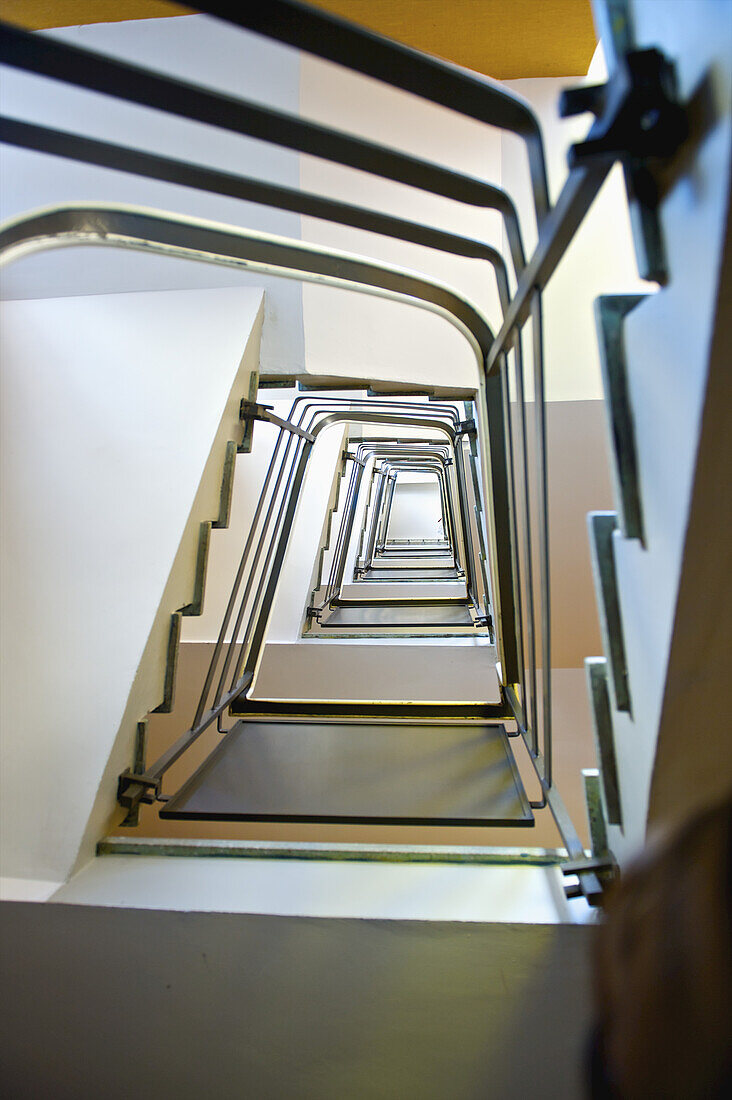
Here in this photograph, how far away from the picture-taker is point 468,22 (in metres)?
2.15

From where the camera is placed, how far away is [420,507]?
42.5 ft

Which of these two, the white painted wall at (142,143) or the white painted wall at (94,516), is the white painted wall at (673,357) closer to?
the white painted wall at (94,516)

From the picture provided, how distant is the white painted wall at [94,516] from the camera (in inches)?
56.6

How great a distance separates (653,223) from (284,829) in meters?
3.94

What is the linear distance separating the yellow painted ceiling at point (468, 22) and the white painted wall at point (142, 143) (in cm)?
5

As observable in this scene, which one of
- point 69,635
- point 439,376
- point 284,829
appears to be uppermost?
point 439,376

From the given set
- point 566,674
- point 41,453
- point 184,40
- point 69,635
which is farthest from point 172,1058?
point 566,674

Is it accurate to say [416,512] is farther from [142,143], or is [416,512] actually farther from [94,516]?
[94,516]

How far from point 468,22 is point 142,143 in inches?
45.5

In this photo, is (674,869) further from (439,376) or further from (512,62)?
(512,62)

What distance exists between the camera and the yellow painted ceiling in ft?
6.82

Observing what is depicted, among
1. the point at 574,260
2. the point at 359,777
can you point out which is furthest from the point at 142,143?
the point at 359,777

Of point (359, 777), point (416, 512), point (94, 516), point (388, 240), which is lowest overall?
A: point (359, 777)

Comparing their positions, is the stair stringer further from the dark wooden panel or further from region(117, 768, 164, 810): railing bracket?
the dark wooden panel
